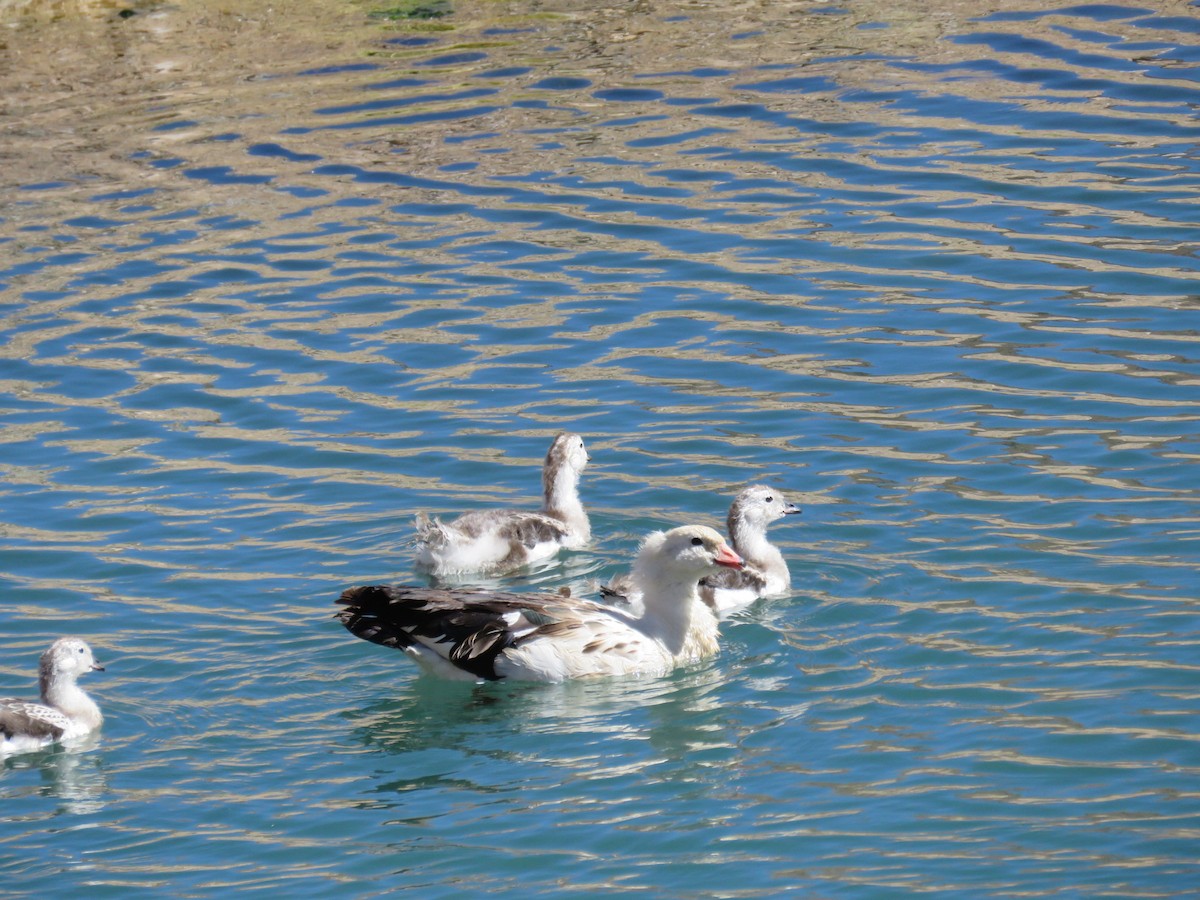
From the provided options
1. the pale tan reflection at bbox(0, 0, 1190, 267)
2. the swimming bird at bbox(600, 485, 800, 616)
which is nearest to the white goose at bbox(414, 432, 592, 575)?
the swimming bird at bbox(600, 485, 800, 616)

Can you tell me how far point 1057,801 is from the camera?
27.9 ft

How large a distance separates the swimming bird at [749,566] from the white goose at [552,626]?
53 cm

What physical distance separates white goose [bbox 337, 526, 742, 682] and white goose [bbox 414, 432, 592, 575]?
122 cm

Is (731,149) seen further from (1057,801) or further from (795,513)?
(1057,801)

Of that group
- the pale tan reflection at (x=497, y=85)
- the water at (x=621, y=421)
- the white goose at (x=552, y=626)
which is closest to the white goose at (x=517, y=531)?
the water at (x=621, y=421)

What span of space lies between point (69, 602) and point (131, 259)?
A: 25.6 ft

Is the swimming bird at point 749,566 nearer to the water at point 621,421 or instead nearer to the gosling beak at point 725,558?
the water at point 621,421

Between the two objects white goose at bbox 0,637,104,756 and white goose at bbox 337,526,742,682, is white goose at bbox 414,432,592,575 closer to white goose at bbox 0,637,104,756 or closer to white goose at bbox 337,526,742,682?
white goose at bbox 337,526,742,682

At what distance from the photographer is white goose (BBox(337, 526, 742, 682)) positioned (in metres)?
10.6

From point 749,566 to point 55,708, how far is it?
448 cm

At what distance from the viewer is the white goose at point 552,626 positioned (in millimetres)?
10594

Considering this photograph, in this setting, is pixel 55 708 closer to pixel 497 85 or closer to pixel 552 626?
pixel 552 626

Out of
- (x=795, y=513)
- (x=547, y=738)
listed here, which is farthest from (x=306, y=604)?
(x=795, y=513)

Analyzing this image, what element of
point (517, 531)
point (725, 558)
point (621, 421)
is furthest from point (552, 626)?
point (621, 421)
